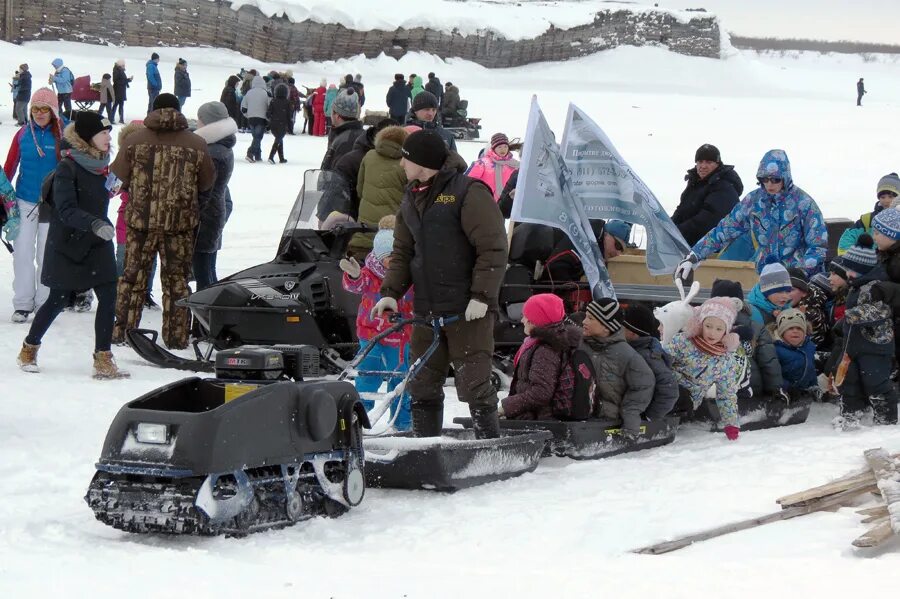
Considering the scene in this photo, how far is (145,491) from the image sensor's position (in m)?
4.84

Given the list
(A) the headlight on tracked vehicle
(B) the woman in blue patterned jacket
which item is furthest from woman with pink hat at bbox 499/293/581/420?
(A) the headlight on tracked vehicle

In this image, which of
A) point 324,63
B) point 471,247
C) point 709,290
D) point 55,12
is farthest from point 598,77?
point 471,247

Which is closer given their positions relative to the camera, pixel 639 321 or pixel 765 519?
pixel 765 519

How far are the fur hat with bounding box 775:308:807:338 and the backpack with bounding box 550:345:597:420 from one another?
1925 millimetres

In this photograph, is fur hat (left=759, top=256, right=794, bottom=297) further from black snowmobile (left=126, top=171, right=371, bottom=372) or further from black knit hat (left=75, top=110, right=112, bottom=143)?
black knit hat (left=75, top=110, right=112, bottom=143)

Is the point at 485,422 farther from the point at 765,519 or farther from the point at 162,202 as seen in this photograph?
the point at 162,202

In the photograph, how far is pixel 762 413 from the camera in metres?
7.95

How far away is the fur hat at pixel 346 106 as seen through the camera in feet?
34.3

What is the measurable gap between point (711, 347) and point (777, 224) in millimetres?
1909

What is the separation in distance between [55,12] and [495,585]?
33.9 m

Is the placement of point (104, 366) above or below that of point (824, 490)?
below

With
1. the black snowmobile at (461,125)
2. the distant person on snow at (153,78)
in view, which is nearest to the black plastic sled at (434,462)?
the black snowmobile at (461,125)

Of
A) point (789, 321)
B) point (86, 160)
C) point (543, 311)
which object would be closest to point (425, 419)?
point (543, 311)

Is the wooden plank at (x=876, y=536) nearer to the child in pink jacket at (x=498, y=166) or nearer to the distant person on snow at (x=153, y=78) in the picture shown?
Result: the child in pink jacket at (x=498, y=166)
